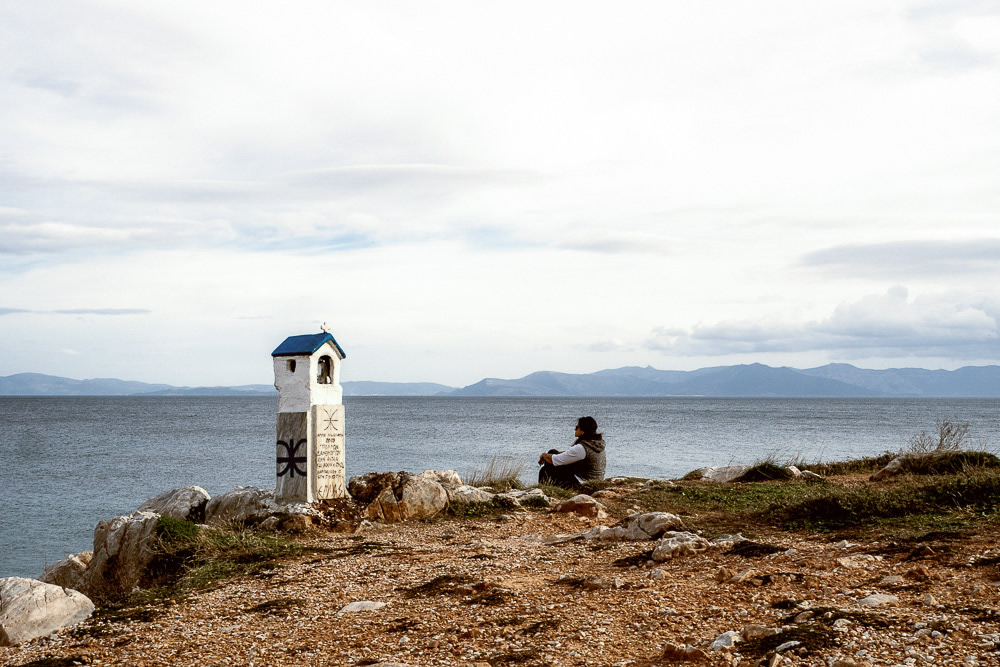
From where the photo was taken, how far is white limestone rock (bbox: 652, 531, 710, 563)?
26.9 feet

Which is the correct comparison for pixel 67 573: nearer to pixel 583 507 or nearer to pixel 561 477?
pixel 583 507

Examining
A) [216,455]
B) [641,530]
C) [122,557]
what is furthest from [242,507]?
[216,455]

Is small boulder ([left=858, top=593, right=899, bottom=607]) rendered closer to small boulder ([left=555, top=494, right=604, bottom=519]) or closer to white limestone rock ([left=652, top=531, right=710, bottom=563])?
white limestone rock ([left=652, top=531, right=710, bottom=563])

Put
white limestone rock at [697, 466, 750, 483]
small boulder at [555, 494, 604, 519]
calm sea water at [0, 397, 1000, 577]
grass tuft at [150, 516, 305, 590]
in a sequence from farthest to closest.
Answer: calm sea water at [0, 397, 1000, 577]
white limestone rock at [697, 466, 750, 483]
small boulder at [555, 494, 604, 519]
grass tuft at [150, 516, 305, 590]

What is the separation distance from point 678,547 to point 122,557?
7434 millimetres

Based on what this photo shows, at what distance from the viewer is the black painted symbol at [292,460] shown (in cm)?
1258

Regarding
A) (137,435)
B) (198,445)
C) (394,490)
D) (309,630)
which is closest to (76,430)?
(137,435)

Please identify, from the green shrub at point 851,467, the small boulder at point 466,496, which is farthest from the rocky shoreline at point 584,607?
the green shrub at point 851,467

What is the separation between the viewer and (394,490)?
12789 millimetres

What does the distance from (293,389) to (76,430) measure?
69150 mm

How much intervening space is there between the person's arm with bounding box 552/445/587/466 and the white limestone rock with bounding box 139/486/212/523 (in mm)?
6075

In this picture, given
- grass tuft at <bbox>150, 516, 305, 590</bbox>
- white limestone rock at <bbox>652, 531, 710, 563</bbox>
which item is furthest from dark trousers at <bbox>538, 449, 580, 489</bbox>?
white limestone rock at <bbox>652, 531, 710, 563</bbox>

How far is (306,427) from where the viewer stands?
12656 millimetres

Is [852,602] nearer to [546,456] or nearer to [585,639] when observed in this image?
[585,639]
